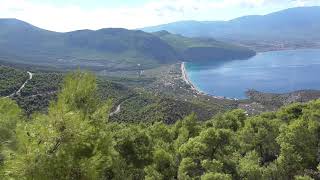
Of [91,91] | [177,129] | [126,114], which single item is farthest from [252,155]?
[126,114]

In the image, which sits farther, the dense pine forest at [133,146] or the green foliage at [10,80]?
the green foliage at [10,80]

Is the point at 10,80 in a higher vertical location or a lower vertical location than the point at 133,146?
lower

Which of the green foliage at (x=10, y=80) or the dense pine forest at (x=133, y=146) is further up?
the dense pine forest at (x=133, y=146)

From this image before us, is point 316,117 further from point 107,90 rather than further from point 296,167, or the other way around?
point 107,90

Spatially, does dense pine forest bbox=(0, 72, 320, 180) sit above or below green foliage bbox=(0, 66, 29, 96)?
above

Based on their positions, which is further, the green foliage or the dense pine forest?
the green foliage

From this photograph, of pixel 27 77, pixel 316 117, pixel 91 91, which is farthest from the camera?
pixel 27 77

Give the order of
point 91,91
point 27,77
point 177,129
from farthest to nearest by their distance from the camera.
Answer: point 27,77 < point 177,129 < point 91,91

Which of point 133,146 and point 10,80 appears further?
point 10,80
